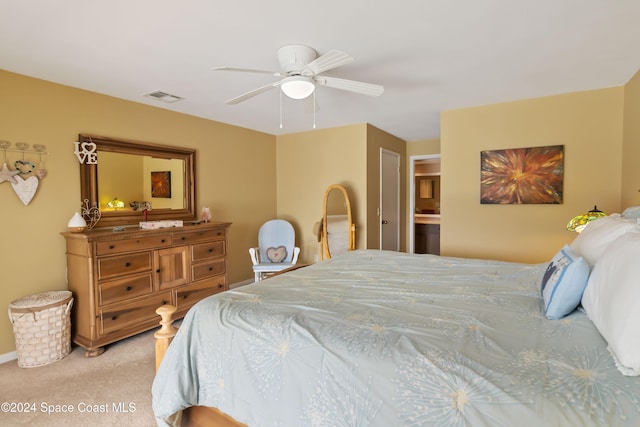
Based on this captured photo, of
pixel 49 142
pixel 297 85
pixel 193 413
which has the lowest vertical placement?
pixel 193 413

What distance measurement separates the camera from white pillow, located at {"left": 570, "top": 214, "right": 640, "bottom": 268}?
1446 mm

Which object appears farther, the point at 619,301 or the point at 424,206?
the point at 424,206

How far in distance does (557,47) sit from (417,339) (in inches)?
93.5

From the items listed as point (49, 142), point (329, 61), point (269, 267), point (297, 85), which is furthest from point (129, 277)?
point (329, 61)

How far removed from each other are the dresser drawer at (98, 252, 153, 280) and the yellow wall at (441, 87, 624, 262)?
3.36m

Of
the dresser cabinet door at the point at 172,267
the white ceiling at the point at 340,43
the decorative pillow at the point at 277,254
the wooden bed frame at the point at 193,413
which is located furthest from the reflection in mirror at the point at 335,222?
the wooden bed frame at the point at 193,413

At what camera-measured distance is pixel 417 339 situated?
1.13 metres

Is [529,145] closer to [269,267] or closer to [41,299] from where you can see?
[269,267]

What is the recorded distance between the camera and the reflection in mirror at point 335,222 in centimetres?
442

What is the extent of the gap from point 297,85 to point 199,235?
212 cm

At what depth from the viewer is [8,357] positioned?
258 cm

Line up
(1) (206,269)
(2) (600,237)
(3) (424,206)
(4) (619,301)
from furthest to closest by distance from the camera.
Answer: (3) (424,206) < (1) (206,269) < (2) (600,237) < (4) (619,301)

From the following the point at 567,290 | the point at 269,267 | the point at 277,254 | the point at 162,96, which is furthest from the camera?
the point at 277,254

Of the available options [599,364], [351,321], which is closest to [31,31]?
[351,321]
